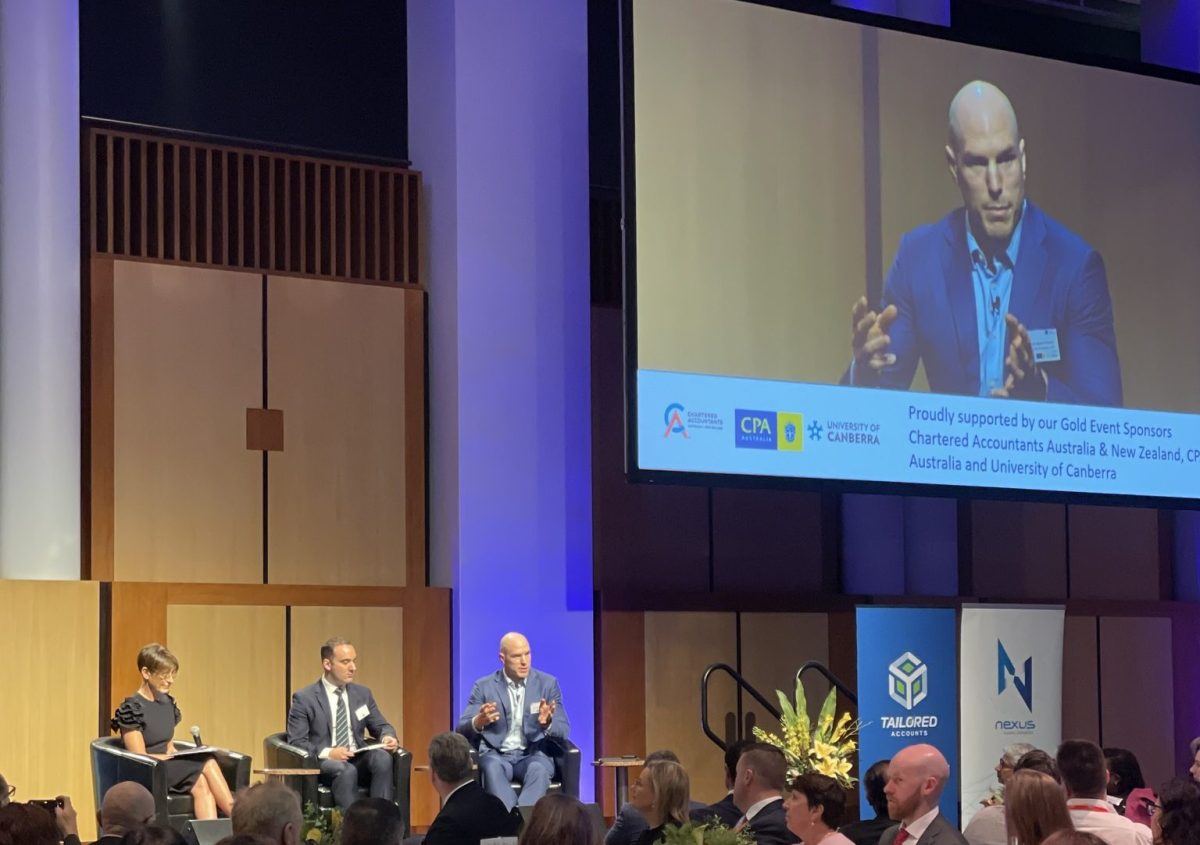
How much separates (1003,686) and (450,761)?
3.78 meters

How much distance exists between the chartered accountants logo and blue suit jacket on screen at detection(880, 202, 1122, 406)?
1224 millimetres

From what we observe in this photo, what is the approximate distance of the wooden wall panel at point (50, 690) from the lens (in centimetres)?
837

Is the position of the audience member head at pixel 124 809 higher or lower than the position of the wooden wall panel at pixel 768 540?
lower

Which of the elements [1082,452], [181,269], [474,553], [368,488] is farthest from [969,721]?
[181,269]

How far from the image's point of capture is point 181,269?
9289mm

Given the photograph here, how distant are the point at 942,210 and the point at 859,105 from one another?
0.72 metres

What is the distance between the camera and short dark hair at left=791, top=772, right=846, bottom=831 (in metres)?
4.57

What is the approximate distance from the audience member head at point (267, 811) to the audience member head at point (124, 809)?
0.61 meters

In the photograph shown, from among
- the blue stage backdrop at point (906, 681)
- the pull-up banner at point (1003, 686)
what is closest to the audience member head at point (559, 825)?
the blue stage backdrop at point (906, 681)

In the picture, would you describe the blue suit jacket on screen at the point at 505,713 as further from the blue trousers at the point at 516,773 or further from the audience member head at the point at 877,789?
the audience member head at the point at 877,789

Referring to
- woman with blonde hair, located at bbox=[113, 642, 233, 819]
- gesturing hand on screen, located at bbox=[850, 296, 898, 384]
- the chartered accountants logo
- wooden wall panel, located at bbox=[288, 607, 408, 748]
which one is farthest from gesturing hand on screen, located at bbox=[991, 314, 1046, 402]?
woman with blonde hair, located at bbox=[113, 642, 233, 819]

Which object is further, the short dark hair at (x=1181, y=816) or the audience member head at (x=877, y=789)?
the audience member head at (x=877, y=789)

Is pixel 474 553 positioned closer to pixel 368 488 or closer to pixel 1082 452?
pixel 368 488

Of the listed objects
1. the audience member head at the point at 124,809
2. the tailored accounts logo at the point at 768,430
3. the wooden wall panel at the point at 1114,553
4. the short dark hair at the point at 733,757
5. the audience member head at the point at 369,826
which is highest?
the tailored accounts logo at the point at 768,430
